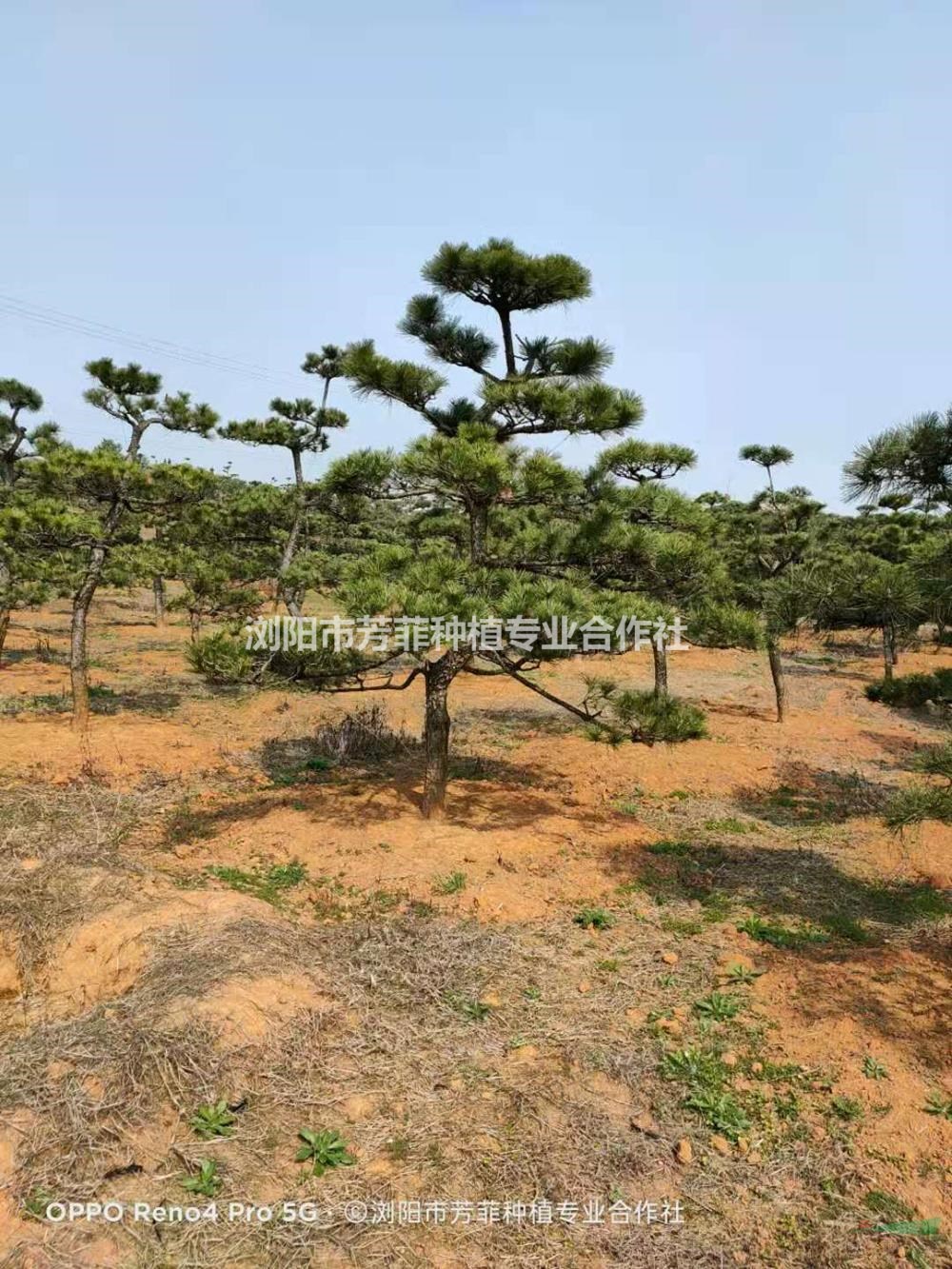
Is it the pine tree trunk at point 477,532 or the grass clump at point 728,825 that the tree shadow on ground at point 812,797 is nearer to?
the grass clump at point 728,825

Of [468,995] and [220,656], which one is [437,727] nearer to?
[220,656]

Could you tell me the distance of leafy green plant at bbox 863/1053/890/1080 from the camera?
3.84m

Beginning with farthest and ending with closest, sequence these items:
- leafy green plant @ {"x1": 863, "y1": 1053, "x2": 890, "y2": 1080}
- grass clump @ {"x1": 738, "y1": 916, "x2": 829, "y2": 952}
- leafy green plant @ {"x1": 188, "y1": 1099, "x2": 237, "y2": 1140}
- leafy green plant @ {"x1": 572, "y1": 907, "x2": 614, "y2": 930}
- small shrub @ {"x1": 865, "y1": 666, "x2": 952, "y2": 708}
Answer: leafy green plant @ {"x1": 572, "y1": 907, "x2": 614, "y2": 930}, grass clump @ {"x1": 738, "y1": 916, "x2": 829, "y2": 952}, small shrub @ {"x1": 865, "y1": 666, "x2": 952, "y2": 708}, leafy green plant @ {"x1": 863, "y1": 1053, "x2": 890, "y2": 1080}, leafy green plant @ {"x1": 188, "y1": 1099, "x2": 237, "y2": 1140}

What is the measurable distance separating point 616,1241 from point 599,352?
6491 millimetres

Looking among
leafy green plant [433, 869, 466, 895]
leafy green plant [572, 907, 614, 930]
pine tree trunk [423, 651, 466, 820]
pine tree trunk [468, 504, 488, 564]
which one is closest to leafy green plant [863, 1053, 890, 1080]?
leafy green plant [572, 907, 614, 930]

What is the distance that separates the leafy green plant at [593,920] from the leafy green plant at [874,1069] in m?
2.04

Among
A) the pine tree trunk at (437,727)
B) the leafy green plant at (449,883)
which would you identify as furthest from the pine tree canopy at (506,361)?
the leafy green plant at (449,883)

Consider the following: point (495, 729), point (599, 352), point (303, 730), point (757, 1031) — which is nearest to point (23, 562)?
point (303, 730)

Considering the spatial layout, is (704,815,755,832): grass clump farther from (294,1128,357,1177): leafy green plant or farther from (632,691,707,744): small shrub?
(294,1128,357,1177): leafy green plant

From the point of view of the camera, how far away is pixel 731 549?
13641mm

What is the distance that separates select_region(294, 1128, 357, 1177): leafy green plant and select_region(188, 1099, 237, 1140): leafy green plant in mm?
354

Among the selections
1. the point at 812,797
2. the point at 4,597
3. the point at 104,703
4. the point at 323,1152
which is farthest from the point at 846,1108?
the point at 4,597

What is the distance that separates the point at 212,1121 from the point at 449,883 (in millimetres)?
2945

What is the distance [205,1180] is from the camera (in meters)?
3.04
